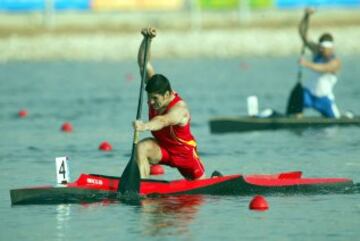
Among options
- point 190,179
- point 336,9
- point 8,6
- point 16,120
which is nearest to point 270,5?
point 336,9

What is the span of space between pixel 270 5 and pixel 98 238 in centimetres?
4774

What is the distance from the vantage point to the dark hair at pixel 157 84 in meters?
18.2

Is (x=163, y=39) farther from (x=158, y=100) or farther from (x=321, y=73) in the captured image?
(x=158, y=100)

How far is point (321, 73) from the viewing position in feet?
91.4

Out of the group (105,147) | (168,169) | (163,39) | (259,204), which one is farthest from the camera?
(163,39)

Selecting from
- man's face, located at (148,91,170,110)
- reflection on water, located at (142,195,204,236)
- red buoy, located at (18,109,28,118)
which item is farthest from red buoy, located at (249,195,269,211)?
red buoy, located at (18,109,28,118)

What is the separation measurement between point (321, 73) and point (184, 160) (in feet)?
31.1

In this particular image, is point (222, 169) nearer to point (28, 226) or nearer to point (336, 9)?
point (28, 226)

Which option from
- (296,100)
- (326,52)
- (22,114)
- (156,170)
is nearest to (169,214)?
(156,170)

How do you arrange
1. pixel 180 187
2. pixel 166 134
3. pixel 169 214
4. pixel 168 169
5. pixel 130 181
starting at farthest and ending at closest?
pixel 168 169 < pixel 166 134 < pixel 180 187 < pixel 130 181 < pixel 169 214

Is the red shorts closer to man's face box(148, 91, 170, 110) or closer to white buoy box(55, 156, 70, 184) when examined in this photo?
man's face box(148, 91, 170, 110)

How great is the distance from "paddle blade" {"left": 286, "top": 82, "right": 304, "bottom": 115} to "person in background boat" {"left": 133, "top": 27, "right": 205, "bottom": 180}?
30.0ft

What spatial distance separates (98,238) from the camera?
15.7 m

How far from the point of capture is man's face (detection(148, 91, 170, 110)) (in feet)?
60.2
